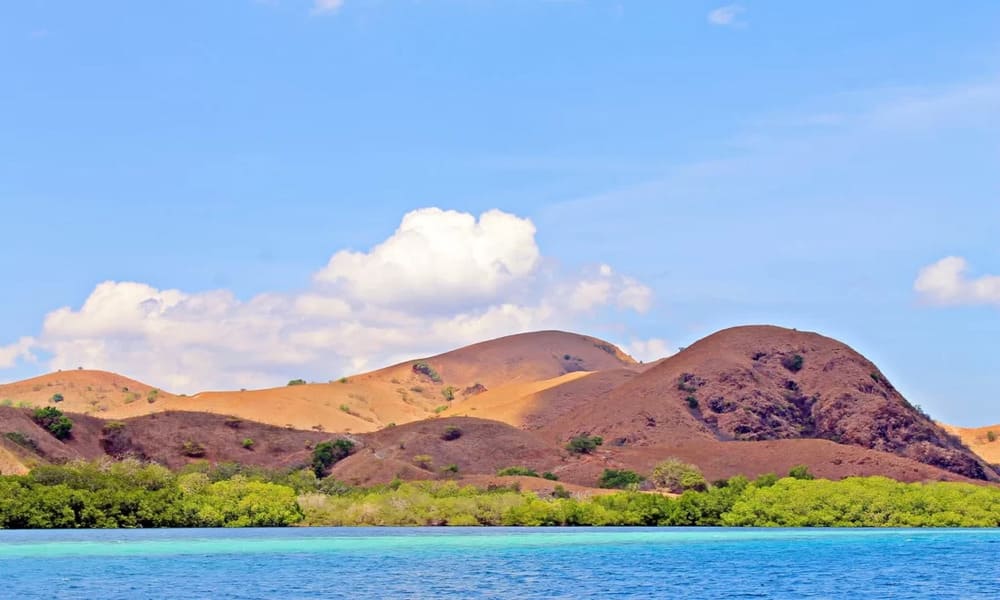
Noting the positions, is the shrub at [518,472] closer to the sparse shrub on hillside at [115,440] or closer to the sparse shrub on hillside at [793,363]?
the sparse shrub on hillside at [115,440]

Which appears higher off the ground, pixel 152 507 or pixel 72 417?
pixel 72 417

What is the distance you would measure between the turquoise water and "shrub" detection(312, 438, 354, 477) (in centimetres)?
5413

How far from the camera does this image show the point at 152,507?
3561 inches

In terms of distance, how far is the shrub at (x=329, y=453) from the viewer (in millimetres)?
143750

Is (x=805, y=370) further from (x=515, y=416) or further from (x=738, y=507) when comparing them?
(x=738, y=507)

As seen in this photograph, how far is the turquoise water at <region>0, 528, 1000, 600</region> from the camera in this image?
2069 inches

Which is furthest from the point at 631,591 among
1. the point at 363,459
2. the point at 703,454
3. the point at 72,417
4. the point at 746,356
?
the point at 746,356

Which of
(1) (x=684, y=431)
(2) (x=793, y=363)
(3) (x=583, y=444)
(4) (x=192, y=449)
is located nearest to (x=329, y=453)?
(4) (x=192, y=449)

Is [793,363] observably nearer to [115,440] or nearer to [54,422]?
[115,440]

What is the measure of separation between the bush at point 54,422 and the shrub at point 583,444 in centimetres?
5872

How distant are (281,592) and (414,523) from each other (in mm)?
51128

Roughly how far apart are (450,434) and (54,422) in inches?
1856

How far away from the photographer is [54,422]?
144 m

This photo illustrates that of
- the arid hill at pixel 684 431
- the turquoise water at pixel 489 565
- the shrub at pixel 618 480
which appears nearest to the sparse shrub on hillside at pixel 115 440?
the arid hill at pixel 684 431
